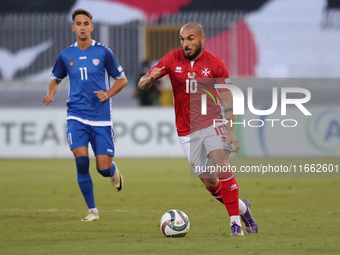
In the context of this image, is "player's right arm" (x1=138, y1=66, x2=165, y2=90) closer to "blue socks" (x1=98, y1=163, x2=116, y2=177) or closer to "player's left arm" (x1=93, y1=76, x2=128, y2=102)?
"player's left arm" (x1=93, y1=76, x2=128, y2=102)

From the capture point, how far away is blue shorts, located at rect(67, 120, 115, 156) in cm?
689

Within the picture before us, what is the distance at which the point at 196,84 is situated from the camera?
5824mm

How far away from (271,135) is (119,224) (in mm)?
8966

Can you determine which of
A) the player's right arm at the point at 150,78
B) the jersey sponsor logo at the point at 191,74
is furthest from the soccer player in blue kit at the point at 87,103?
the jersey sponsor logo at the point at 191,74

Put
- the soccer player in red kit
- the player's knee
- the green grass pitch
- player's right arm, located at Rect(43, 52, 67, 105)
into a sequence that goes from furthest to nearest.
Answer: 1. player's right arm, located at Rect(43, 52, 67, 105)
2. the player's knee
3. the soccer player in red kit
4. the green grass pitch

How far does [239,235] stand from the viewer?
18.1ft

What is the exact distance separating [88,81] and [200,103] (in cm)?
174

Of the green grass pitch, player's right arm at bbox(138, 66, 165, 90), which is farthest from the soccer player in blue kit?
player's right arm at bbox(138, 66, 165, 90)

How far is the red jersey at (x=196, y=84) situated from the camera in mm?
5785

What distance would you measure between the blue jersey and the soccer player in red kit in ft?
4.56

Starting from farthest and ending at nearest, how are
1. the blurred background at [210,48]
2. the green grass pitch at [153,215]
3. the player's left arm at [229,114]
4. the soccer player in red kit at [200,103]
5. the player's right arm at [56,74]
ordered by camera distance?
the blurred background at [210,48]
the player's right arm at [56,74]
the soccer player in red kit at [200,103]
the player's left arm at [229,114]
the green grass pitch at [153,215]

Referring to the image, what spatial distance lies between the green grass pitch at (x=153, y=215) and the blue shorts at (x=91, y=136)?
2.75 ft

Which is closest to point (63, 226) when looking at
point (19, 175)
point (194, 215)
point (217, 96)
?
point (194, 215)

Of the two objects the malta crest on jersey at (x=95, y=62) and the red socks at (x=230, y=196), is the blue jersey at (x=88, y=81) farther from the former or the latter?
the red socks at (x=230, y=196)
